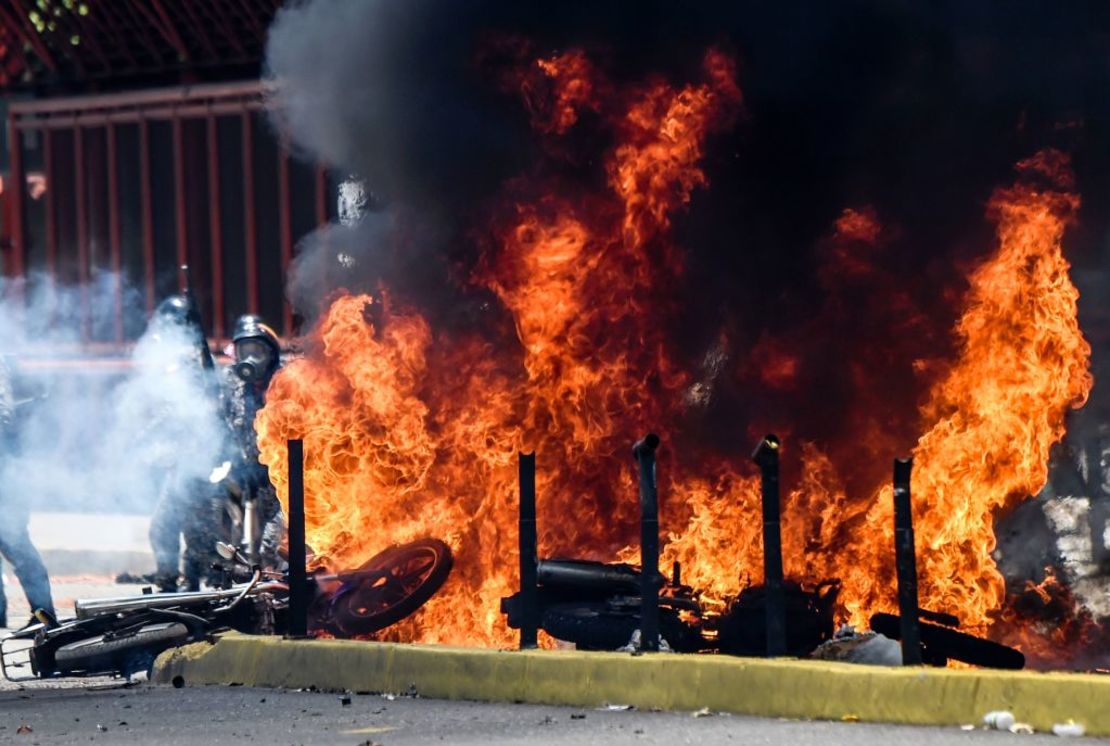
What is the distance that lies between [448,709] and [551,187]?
3.96 metres

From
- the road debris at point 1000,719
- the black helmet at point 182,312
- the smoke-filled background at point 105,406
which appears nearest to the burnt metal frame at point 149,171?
the smoke-filled background at point 105,406

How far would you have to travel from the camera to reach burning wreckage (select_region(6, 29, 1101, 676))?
1054cm

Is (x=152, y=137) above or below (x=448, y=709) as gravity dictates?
above

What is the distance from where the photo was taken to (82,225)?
21.0 metres

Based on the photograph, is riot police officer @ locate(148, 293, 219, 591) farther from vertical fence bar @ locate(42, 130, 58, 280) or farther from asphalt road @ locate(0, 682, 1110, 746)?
vertical fence bar @ locate(42, 130, 58, 280)

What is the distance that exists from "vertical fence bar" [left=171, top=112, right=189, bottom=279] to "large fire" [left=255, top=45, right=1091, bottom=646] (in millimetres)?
8154

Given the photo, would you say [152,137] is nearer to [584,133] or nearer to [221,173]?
[221,173]

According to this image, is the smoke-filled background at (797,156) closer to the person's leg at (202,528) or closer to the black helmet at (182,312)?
the person's leg at (202,528)

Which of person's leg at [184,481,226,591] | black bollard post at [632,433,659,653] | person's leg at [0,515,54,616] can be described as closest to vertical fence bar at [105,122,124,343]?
person's leg at [184,481,226,591]

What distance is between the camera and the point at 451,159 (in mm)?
12406

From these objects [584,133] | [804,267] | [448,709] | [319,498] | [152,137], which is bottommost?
[448,709]

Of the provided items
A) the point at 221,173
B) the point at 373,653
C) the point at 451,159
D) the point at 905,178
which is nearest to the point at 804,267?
the point at 905,178

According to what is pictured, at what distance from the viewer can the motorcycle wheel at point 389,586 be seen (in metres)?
10.6

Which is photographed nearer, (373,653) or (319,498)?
(373,653)
